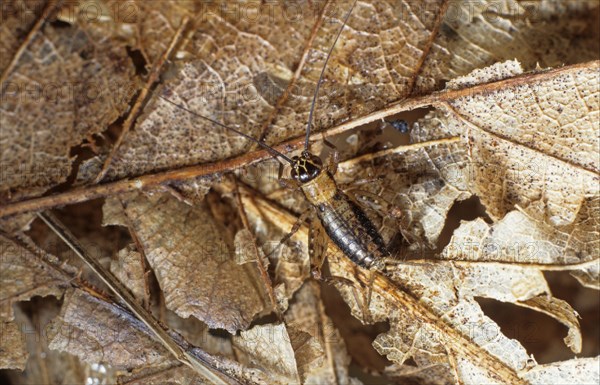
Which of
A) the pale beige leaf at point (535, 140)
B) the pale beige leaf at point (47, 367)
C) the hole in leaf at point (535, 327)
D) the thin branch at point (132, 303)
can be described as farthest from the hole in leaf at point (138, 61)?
the hole in leaf at point (535, 327)

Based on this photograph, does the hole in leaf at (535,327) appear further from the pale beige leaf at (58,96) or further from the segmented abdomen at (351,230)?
the pale beige leaf at (58,96)

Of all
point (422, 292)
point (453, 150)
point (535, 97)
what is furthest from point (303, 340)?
point (535, 97)

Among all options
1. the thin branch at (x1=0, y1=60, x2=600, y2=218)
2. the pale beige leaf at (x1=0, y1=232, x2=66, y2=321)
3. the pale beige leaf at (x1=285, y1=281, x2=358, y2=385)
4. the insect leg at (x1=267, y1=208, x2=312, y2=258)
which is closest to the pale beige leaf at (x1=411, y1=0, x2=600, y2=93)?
the thin branch at (x1=0, y1=60, x2=600, y2=218)

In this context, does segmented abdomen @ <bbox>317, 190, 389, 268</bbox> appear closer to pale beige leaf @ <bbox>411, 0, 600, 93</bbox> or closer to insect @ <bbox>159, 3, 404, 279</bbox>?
insect @ <bbox>159, 3, 404, 279</bbox>

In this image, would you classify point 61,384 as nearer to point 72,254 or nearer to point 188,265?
point 72,254

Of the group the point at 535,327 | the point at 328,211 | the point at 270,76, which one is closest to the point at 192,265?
the point at 328,211
